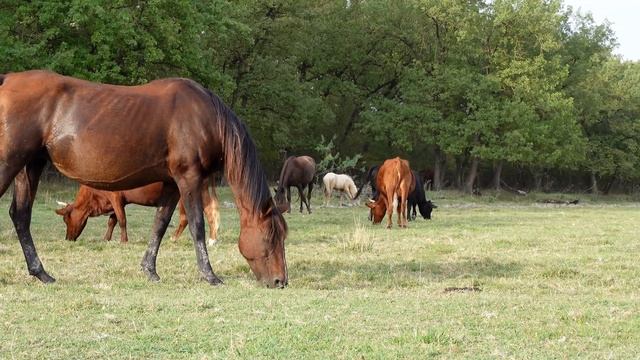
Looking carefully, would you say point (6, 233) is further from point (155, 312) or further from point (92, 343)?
point (92, 343)

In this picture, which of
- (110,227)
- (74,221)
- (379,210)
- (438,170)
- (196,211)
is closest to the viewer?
(196,211)

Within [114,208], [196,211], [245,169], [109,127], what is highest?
[109,127]

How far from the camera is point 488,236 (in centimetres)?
1569

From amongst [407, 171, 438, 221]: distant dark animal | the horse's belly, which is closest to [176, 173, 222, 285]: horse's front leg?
the horse's belly

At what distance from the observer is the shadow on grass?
884cm

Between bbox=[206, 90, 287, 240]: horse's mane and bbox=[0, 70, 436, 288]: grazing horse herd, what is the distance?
1cm

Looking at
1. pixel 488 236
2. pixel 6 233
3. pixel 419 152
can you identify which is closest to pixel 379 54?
pixel 419 152

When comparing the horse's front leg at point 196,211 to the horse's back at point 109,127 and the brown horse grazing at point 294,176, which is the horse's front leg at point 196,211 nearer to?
the horse's back at point 109,127

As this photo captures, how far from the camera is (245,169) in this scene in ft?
27.8

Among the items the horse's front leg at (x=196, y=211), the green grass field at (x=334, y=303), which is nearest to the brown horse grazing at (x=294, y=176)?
the green grass field at (x=334, y=303)

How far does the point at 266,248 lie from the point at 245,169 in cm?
93

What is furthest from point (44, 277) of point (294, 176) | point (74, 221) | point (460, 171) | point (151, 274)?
point (460, 171)

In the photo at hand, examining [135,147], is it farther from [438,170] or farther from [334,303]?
[438,170]

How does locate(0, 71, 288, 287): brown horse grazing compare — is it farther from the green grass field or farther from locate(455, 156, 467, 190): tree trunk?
locate(455, 156, 467, 190): tree trunk
